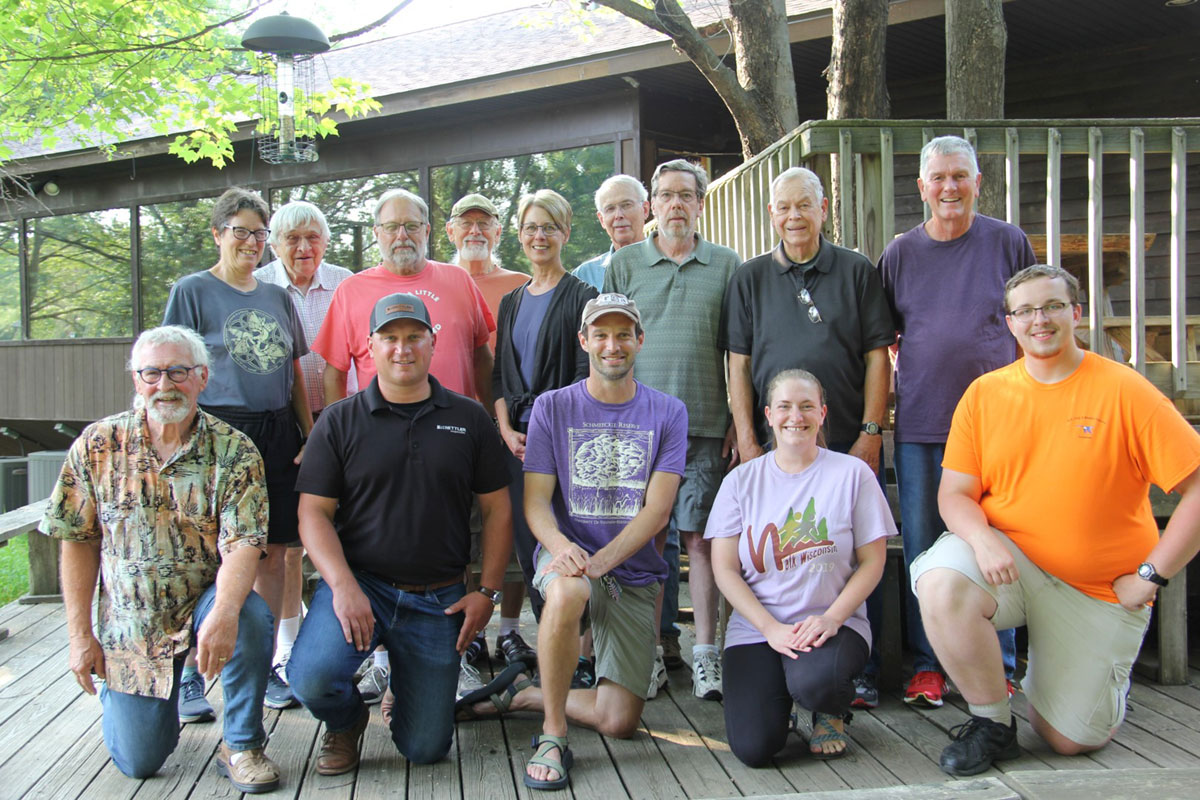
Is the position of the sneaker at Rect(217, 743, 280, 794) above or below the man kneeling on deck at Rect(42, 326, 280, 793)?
below

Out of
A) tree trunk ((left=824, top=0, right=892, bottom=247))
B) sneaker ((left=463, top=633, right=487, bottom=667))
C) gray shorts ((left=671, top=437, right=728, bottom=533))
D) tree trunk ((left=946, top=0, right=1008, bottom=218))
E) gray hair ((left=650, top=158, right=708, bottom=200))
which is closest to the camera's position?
gray shorts ((left=671, top=437, right=728, bottom=533))

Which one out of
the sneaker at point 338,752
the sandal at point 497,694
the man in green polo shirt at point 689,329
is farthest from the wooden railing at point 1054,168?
the sneaker at point 338,752

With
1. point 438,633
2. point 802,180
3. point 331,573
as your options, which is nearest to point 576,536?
point 438,633

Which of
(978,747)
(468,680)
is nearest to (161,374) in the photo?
(468,680)

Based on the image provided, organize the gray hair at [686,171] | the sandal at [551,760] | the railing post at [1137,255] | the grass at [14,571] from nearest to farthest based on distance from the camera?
the sandal at [551,760], the gray hair at [686,171], the railing post at [1137,255], the grass at [14,571]

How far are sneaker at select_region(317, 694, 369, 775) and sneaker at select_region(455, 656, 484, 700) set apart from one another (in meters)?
0.61

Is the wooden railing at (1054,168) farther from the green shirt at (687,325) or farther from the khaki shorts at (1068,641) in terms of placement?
the khaki shorts at (1068,641)

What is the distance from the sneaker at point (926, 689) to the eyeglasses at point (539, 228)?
214 cm

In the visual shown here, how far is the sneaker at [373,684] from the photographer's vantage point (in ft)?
11.6

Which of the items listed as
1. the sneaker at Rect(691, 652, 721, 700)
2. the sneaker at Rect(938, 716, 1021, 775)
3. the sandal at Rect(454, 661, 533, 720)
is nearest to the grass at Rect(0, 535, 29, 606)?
the sandal at Rect(454, 661, 533, 720)

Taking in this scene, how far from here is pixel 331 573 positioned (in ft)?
9.51

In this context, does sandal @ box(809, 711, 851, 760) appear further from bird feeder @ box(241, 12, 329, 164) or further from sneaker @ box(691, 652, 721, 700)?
bird feeder @ box(241, 12, 329, 164)

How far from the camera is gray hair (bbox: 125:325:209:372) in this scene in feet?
9.51

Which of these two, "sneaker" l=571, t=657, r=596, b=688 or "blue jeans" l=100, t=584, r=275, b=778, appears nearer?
"blue jeans" l=100, t=584, r=275, b=778
